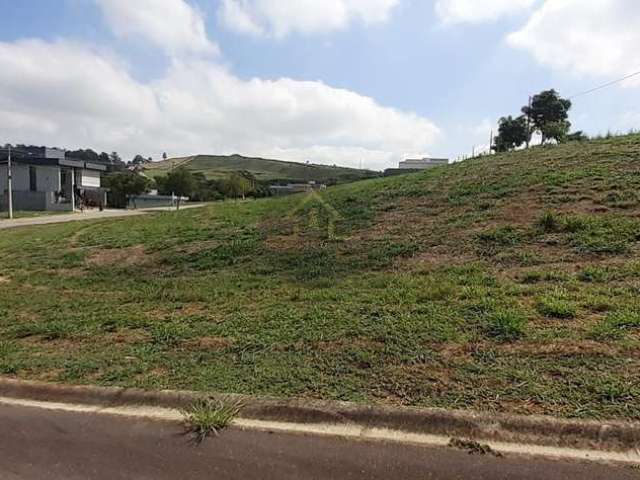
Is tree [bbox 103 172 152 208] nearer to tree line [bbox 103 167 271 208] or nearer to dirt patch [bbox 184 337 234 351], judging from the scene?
tree line [bbox 103 167 271 208]

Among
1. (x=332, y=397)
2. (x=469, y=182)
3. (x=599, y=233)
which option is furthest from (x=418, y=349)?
(x=469, y=182)

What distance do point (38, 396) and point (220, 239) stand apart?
6221 millimetres

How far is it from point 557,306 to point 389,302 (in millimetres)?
1658

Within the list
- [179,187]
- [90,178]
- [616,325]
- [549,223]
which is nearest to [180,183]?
[179,187]

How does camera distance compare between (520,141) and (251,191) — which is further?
(251,191)

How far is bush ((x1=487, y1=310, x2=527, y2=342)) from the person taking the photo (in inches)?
150

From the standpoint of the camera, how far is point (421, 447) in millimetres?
2619

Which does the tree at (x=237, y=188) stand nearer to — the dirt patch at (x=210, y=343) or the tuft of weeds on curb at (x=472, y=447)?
the dirt patch at (x=210, y=343)

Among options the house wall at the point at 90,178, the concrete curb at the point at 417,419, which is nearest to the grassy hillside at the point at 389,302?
the concrete curb at the point at 417,419

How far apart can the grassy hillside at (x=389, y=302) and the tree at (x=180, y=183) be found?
52.4m

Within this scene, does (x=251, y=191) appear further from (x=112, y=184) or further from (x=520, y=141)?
(x=520, y=141)

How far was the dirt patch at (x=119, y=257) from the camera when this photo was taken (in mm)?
8859

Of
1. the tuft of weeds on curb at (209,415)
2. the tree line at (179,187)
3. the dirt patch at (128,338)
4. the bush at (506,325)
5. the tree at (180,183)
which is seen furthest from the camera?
the tree at (180,183)

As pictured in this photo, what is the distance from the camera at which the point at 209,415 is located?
298 centimetres
